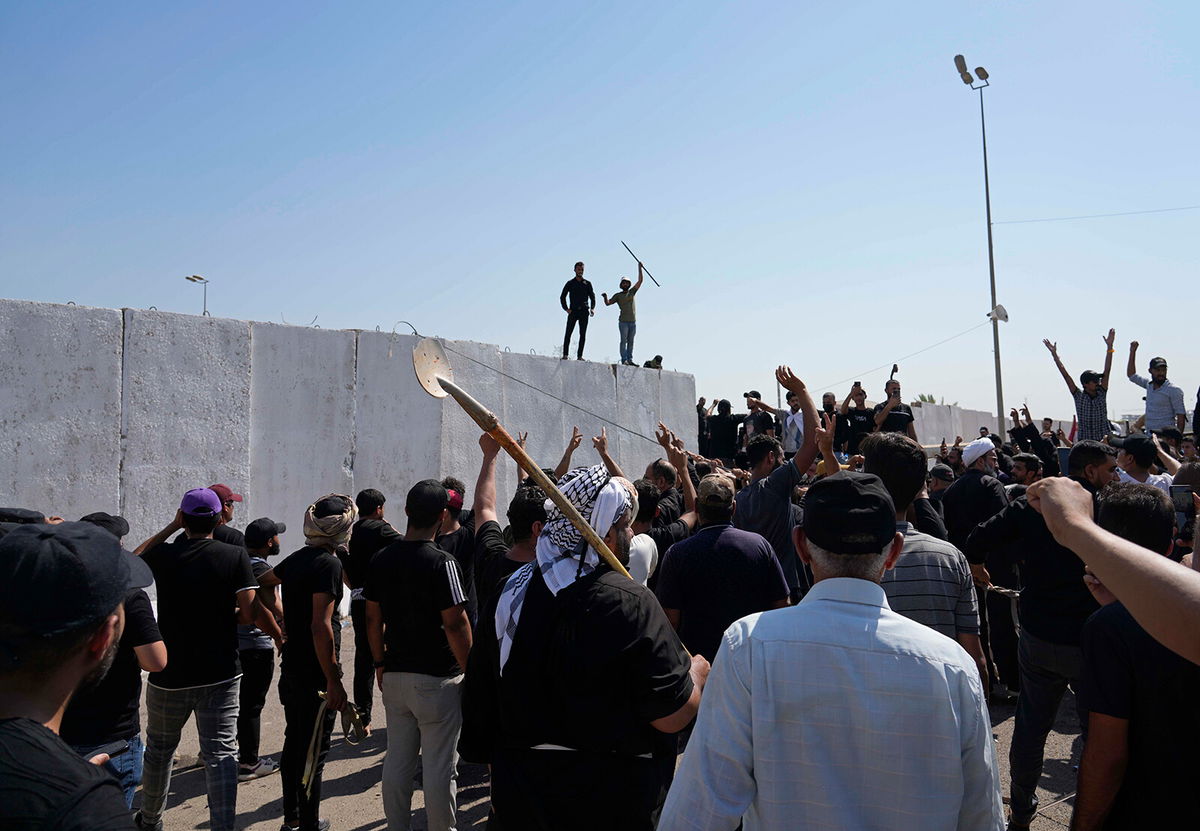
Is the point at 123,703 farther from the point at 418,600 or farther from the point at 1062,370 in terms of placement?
the point at 1062,370

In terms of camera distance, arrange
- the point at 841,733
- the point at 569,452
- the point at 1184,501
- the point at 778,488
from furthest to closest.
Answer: the point at 1184,501 < the point at 569,452 < the point at 778,488 < the point at 841,733

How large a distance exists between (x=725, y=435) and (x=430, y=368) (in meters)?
10.7

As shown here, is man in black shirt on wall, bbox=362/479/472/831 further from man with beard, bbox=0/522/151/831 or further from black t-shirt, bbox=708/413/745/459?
black t-shirt, bbox=708/413/745/459

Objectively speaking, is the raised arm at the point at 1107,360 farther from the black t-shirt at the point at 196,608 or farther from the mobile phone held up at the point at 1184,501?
the black t-shirt at the point at 196,608

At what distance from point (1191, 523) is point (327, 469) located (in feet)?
28.3

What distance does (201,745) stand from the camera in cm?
441

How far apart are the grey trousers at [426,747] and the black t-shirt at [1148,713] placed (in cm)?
286

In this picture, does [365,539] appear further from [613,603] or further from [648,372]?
[648,372]

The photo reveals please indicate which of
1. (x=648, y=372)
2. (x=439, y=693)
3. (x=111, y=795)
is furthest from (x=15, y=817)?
(x=648, y=372)

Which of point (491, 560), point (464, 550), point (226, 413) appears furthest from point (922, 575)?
point (226, 413)

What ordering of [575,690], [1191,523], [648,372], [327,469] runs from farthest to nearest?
[648,372]
[327,469]
[1191,523]
[575,690]

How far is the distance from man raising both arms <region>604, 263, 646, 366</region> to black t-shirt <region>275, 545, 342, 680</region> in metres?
9.76

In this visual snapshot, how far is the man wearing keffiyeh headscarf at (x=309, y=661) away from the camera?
4.46m

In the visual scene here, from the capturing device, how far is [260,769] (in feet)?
18.5
